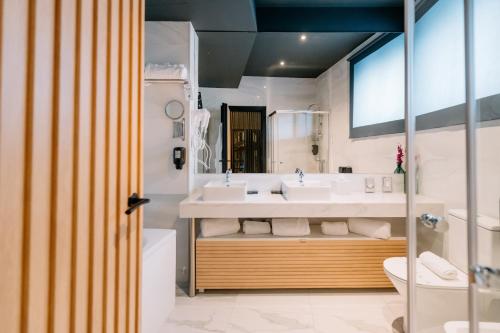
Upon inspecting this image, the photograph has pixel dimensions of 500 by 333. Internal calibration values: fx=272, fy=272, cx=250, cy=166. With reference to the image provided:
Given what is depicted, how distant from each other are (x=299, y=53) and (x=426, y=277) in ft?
6.95

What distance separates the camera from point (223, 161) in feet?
8.73

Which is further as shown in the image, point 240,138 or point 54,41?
point 240,138

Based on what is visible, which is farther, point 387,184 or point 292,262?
point 387,184

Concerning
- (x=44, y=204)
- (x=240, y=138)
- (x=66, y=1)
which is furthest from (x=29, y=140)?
(x=240, y=138)

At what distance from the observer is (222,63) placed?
2.74 metres

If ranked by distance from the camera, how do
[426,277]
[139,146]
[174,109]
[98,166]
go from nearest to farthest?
[98,166], [139,146], [426,277], [174,109]

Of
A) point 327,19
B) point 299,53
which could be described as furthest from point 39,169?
point 327,19

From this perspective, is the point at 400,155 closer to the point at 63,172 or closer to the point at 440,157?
the point at 440,157

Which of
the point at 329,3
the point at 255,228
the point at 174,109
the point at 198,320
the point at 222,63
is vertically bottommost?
the point at 198,320

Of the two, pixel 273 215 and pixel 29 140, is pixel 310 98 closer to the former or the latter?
pixel 273 215

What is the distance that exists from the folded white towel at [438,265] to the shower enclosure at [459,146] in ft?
0.15

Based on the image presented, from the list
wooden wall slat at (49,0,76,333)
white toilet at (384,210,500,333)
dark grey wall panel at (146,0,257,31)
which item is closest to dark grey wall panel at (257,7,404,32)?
dark grey wall panel at (146,0,257,31)

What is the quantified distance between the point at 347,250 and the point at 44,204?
6.91 feet

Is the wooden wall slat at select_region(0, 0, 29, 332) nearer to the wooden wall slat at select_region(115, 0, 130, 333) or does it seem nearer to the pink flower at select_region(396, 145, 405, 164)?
the wooden wall slat at select_region(115, 0, 130, 333)
